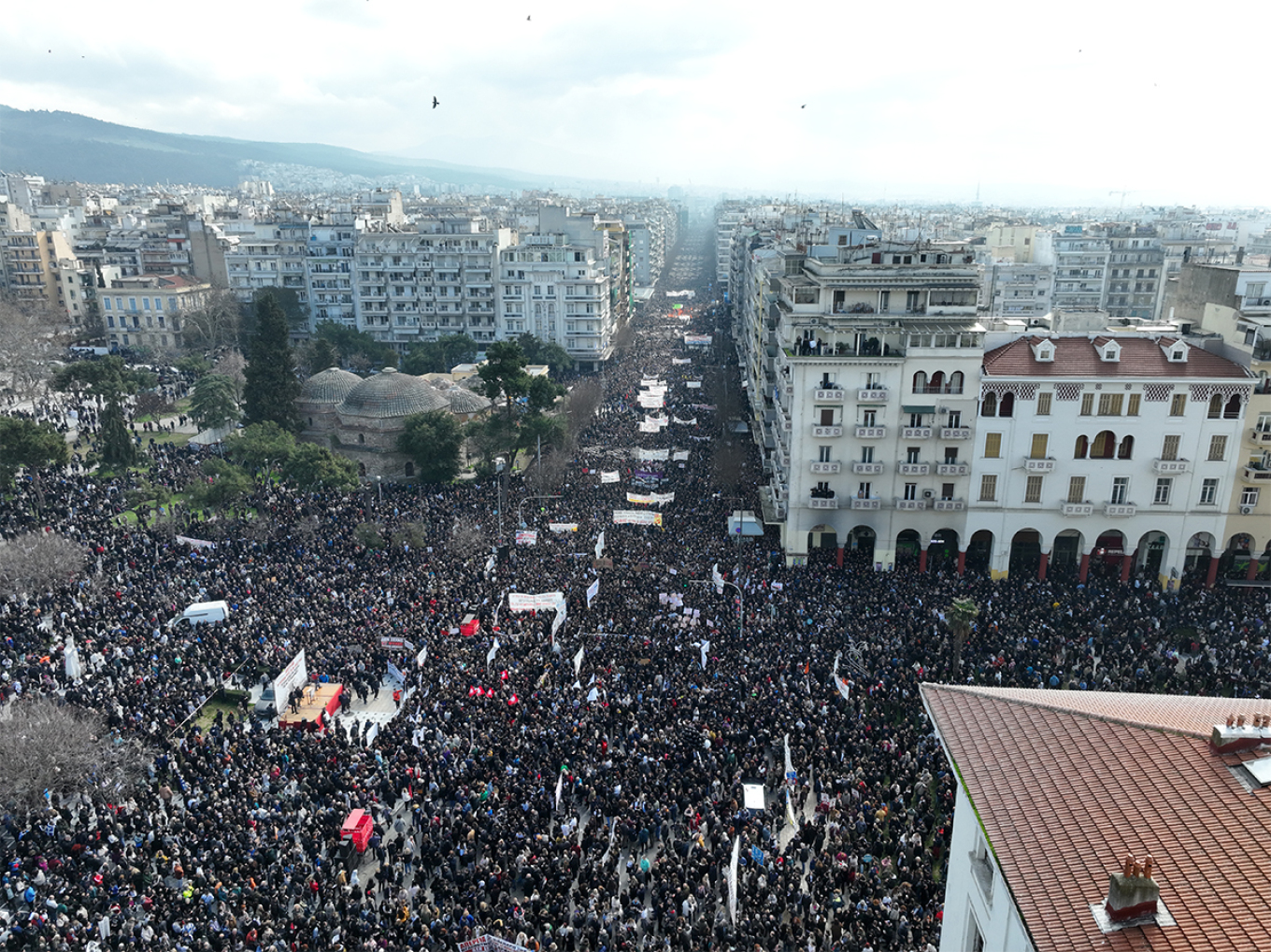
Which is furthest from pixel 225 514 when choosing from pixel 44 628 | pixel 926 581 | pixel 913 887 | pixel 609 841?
pixel 913 887

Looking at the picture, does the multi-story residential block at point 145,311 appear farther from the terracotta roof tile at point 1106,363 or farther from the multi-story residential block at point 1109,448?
the multi-story residential block at point 1109,448

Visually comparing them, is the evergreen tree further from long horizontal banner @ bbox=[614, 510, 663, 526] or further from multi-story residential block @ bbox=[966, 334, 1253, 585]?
multi-story residential block @ bbox=[966, 334, 1253, 585]

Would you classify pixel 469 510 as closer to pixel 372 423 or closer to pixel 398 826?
pixel 372 423

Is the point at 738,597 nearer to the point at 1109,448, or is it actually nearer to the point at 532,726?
the point at 532,726

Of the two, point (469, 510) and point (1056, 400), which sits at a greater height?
point (1056, 400)

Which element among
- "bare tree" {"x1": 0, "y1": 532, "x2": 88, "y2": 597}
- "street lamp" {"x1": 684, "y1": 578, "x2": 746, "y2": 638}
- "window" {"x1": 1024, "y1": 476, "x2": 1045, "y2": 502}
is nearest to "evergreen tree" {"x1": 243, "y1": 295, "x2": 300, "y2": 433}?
"bare tree" {"x1": 0, "y1": 532, "x2": 88, "y2": 597}

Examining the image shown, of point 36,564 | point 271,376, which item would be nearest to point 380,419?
point 271,376

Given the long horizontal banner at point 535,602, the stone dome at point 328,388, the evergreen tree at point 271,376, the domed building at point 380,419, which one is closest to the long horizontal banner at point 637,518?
the long horizontal banner at point 535,602
